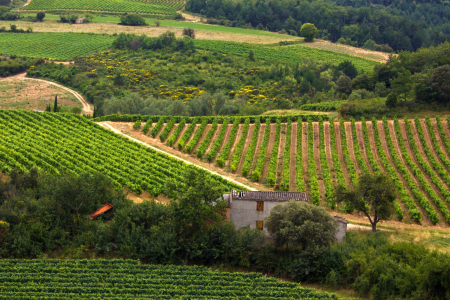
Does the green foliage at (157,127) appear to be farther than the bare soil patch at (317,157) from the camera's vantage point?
Yes

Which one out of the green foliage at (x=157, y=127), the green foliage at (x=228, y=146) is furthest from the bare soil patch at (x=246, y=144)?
the green foliage at (x=157, y=127)

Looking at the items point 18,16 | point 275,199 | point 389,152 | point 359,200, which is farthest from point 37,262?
point 18,16

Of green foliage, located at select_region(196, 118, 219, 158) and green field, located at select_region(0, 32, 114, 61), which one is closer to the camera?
green foliage, located at select_region(196, 118, 219, 158)

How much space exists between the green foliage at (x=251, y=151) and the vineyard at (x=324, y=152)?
0.31 feet

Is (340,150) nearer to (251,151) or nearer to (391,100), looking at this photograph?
(251,151)

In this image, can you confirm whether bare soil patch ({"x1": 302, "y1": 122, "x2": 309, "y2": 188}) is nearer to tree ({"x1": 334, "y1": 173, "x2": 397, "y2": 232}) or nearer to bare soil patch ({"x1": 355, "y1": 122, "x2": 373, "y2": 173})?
bare soil patch ({"x1": 355, "y1": 122, "x2": 373, "y2": 173})

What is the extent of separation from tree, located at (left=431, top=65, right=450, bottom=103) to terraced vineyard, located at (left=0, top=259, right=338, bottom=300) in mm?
42749

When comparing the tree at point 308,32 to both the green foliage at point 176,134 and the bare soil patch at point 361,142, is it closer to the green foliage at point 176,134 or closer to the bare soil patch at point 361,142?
the bare soil patch at point 361,142

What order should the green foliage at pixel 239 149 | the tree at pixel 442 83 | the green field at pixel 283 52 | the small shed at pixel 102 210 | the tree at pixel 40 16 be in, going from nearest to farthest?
the small shed at pixel 102 210
the green foliage at pixel 239 149
the tree at pixel 442 83
the green field at pixel 283 52
the tree at pixel 40 16

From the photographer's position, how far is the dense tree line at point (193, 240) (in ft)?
106

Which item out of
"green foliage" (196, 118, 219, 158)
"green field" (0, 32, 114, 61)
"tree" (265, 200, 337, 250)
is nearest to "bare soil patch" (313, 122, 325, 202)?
"tree" (265, 200, 337, 250)

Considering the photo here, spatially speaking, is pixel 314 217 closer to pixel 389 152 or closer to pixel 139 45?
pixel 389 152

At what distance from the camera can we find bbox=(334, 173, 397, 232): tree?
37.4 metres

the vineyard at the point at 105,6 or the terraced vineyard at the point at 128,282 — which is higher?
the vineyard at the point at 105,6
